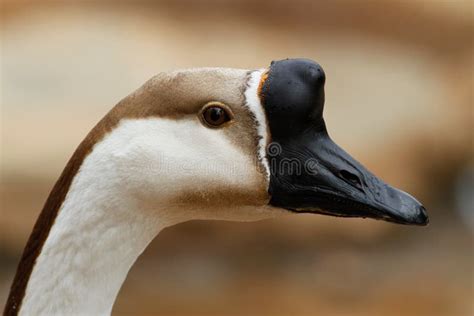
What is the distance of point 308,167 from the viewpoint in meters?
2.09

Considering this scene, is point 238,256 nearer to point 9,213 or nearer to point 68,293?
point 9,213

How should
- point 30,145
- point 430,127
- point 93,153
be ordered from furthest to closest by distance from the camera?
1. point 430,127
2. point 30,145
3. point 93,153

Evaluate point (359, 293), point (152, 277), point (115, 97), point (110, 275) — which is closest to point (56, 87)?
point (115, 97)

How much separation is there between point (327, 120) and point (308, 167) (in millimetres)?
5320

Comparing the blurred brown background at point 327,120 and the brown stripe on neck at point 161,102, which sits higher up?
the blurred brown background at point 327,120

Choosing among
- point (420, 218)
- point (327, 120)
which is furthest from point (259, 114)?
point (327, 120)

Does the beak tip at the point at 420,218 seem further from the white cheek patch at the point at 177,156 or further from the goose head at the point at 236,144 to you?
the white cheek patch at the point at 177,156

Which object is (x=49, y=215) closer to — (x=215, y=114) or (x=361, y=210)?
(x=215, y=114)

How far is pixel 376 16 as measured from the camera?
27.3ft

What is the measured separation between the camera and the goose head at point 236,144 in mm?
2092

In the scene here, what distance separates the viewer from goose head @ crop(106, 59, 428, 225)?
2092mm

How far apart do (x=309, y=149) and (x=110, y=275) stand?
0.59m

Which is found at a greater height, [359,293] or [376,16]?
[376,16]

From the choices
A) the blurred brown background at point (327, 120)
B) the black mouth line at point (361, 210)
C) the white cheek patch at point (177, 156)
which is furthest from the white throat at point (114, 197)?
the blurred brown background at point (327, 120)
